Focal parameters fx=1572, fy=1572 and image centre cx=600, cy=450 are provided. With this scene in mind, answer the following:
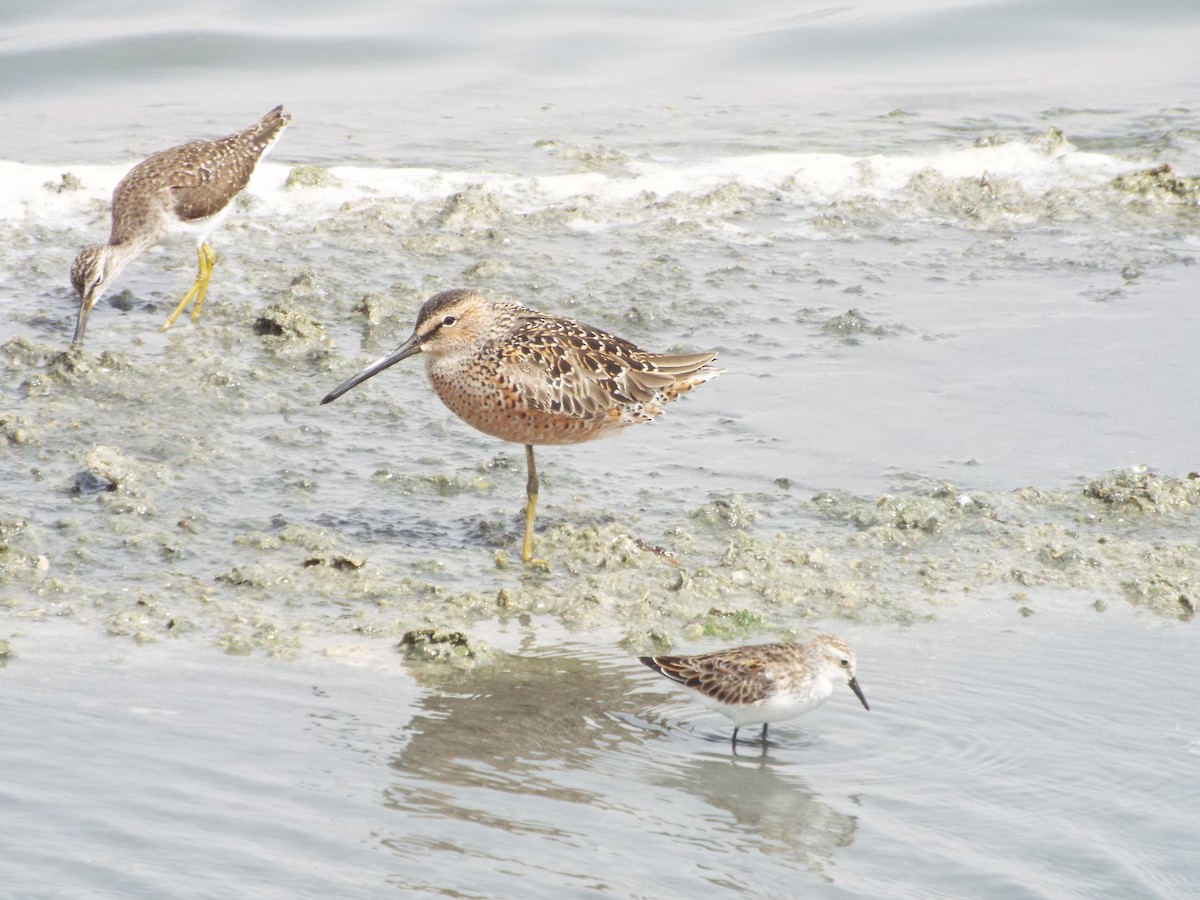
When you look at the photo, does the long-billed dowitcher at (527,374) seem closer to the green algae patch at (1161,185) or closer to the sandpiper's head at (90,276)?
the sandpiper's head at (90,276)

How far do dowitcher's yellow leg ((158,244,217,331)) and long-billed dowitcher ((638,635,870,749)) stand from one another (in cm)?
442

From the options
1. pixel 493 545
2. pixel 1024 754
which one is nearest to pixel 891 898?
pixel 1024 754

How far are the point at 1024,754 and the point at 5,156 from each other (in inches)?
343

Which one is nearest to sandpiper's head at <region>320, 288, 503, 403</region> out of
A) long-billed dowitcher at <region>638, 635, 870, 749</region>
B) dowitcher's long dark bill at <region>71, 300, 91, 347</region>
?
long-billed dowitcher at <region>638, 635, 870, 749</region>

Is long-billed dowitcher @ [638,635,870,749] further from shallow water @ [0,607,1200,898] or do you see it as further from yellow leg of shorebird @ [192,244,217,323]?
yellow leg of shorebird @ [192,244,217,323]

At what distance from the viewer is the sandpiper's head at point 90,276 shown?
8125 mm

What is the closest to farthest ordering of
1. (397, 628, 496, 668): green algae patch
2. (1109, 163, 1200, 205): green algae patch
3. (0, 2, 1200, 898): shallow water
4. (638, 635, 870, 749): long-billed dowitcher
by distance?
(0, 2, 1200, 898): shallow water, (638, 635, 870, 749): long-billed dowitcher, (397, 628, 496, 668): green algae patch, (1109, 163, 1200, 205): green algae patch

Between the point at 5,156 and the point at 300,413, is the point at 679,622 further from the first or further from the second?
the point at 5,156

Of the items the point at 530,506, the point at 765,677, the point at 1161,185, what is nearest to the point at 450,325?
the point at 530,506

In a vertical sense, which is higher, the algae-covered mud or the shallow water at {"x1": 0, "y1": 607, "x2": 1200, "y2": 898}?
the algae-covered mud

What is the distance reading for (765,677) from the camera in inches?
186

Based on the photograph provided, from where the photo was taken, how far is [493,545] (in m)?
6.27

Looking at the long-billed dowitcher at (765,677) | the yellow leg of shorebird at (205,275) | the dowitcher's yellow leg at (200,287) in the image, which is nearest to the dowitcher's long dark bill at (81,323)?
the dowitcher's yellow leg at (200,287)

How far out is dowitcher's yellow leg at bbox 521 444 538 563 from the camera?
6094mm
